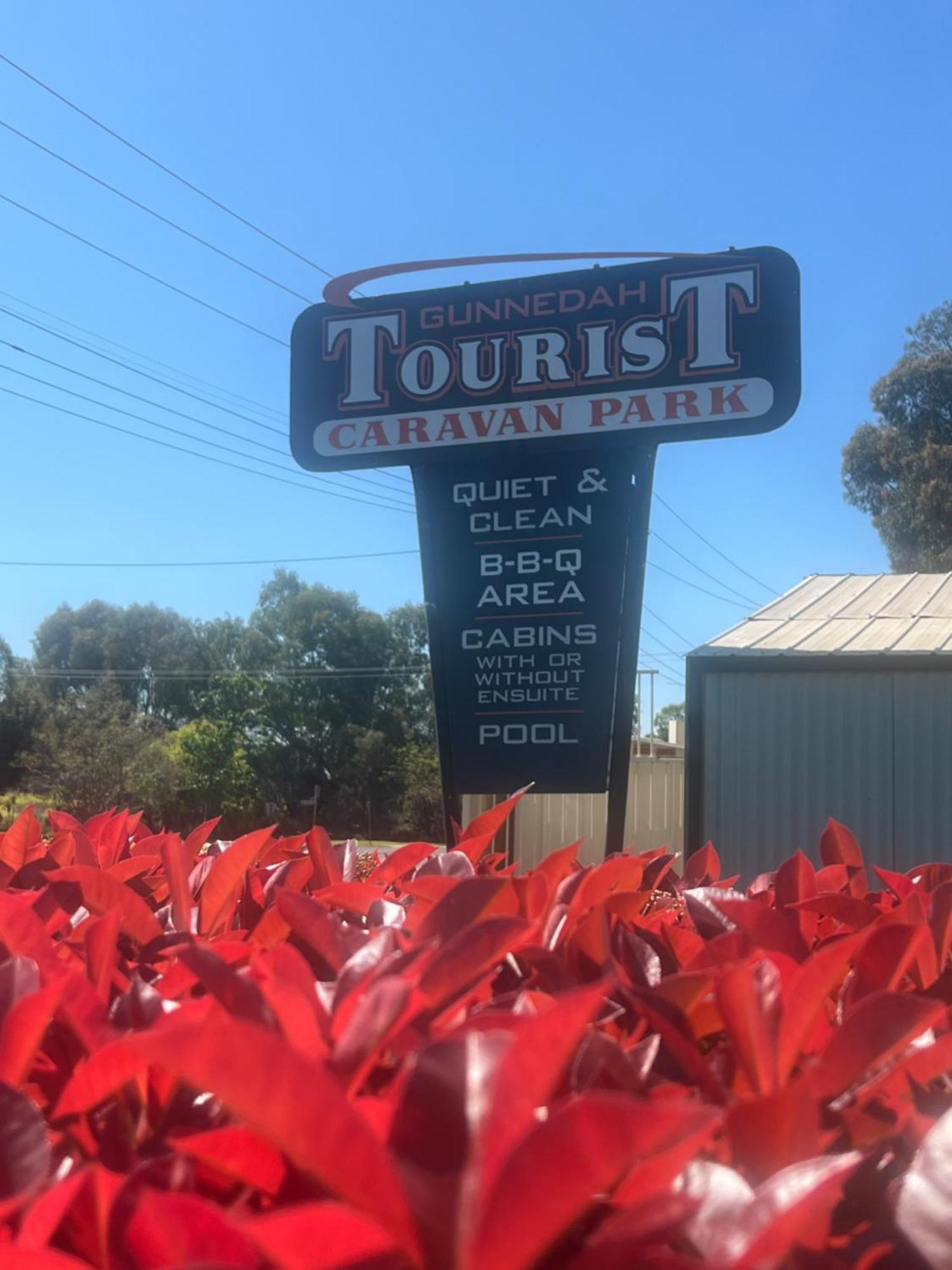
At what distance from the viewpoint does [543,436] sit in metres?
6.52

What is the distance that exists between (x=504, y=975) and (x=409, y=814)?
3927 centimetres

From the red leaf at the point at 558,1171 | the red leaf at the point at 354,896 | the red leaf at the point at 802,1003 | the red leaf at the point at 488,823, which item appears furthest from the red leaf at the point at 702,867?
the red leaf at the point at 558,1171

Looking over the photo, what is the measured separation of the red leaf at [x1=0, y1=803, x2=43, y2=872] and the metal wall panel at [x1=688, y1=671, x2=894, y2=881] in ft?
28.1

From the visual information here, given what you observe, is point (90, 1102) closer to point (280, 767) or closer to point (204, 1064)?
point (204, 1064)

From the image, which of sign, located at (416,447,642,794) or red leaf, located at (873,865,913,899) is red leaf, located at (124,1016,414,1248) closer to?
red leaf, located at (873,865,913,899)

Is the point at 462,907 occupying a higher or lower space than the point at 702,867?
higher

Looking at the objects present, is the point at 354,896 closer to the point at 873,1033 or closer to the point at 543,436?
the point at 873,1033

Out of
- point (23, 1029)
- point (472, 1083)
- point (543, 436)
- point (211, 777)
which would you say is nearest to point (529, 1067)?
point (472, 1083)

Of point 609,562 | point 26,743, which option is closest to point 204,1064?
point 609,562

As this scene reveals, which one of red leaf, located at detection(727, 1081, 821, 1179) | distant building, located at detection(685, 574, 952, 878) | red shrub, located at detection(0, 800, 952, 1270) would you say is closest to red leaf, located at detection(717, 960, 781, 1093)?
red shrub, located at detection(0, 800, 952, 1270)

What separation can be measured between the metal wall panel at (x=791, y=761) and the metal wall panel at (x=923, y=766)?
11cm

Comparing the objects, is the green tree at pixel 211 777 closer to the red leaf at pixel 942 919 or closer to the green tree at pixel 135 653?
the green tree at pixel 135 653

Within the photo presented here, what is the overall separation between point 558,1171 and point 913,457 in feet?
125

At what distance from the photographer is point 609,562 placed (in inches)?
253
